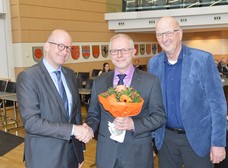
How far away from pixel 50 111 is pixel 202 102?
47.4 inches

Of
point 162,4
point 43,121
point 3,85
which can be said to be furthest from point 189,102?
point 162,4

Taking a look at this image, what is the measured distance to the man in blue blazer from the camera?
7.34 ft

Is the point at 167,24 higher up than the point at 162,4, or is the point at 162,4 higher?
the point at 162,4

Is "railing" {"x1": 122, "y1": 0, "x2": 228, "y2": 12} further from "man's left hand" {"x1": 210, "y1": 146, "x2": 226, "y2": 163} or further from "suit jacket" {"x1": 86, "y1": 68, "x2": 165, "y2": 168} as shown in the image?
"suit jacket" {"x1": 86, "y1": 68, "x2": 165, "y2": 168}

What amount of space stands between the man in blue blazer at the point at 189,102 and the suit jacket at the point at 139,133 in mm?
221

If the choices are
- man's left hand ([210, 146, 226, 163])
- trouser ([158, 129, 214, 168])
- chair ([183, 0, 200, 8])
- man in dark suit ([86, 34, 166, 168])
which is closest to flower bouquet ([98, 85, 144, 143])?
man in dark suit ([86, 34, 166, 168])

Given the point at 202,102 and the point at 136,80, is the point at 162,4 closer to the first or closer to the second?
the point at 202,102

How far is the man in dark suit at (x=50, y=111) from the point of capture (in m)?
2.06

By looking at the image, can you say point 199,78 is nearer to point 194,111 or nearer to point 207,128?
point 194,111

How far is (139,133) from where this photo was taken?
2.07 metres

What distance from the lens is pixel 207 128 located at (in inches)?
91.4

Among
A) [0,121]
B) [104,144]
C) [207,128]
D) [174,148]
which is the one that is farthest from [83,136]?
[0,121]

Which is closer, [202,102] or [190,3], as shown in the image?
[202,102]

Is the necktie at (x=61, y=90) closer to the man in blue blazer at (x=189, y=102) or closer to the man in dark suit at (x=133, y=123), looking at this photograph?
the man in dark suit at (x=133, y=123)
